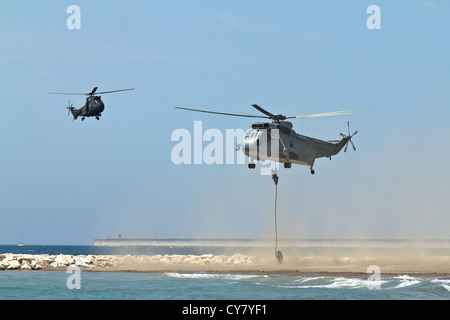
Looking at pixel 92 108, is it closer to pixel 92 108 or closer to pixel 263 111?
pixel 92 108

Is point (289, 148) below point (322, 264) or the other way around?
the other way around

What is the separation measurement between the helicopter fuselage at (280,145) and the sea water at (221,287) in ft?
25.1

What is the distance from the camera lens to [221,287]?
39.7 meters

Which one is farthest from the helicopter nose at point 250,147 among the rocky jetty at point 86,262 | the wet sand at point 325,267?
the rocky jetty at point 86,262

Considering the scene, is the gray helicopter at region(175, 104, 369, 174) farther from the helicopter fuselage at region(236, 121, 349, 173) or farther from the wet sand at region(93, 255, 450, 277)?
the wet sand at region(93, 255, 450, 277)

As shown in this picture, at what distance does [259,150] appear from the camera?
40875 mm

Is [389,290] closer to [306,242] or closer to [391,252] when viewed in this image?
[391,252]

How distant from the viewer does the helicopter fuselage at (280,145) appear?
135ft

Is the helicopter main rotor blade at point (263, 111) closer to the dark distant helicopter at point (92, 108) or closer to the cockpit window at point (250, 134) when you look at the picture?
the cockpit window at point (250, 134)

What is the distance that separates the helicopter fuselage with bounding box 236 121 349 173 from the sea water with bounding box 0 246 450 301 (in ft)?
25.1
